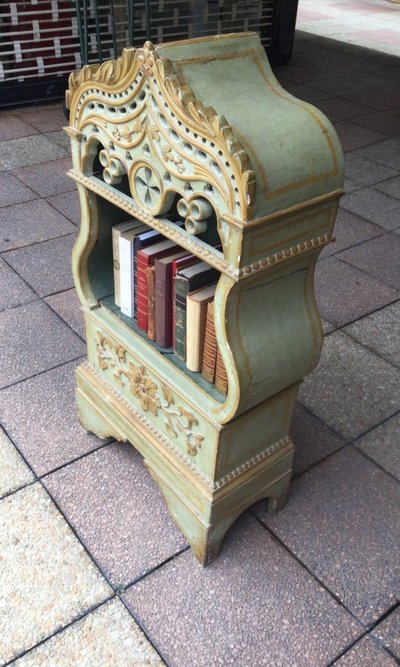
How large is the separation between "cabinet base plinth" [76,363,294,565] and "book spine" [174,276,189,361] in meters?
0.38

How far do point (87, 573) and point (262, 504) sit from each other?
772 millimetres

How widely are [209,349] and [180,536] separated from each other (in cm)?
83

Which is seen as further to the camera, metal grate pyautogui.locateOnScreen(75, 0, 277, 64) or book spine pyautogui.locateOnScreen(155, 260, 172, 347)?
metal grate pyautogui.locateOnScreen(75, 0, 277, 64)

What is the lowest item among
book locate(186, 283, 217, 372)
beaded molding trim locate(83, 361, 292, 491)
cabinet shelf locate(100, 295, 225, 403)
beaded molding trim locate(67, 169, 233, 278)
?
beaded molding trim locate(83, 361, 292, 491)

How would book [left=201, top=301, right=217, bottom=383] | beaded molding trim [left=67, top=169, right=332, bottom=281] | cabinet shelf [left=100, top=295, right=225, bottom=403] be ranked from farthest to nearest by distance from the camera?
cabinet shelf [left=100, top=295, right=225, bottom=403] → book [left=201, top=301, right=217, bottom=383] → beaded molding trim [left=67, top=169, right=332, bottom=281]

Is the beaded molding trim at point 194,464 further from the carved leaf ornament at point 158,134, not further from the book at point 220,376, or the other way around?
the carved leaf ornament at point 158,134

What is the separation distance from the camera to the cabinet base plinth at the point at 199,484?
2.19 metres

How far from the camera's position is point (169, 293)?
7.09 feet

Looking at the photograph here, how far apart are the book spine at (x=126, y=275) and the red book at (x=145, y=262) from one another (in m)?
0.05

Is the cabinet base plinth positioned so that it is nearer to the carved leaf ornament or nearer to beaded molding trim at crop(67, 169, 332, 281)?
beaded molding trim at crop(67, 169, 332, 281)

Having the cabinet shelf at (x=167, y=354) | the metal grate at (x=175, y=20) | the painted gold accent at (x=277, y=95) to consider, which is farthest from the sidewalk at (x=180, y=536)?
the metal grate at (x=175, y=20)

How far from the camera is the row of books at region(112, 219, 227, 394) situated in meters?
2.04

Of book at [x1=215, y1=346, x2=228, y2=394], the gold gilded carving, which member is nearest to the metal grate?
the gold gilded carving

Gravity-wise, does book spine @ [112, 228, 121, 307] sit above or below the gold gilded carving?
below
